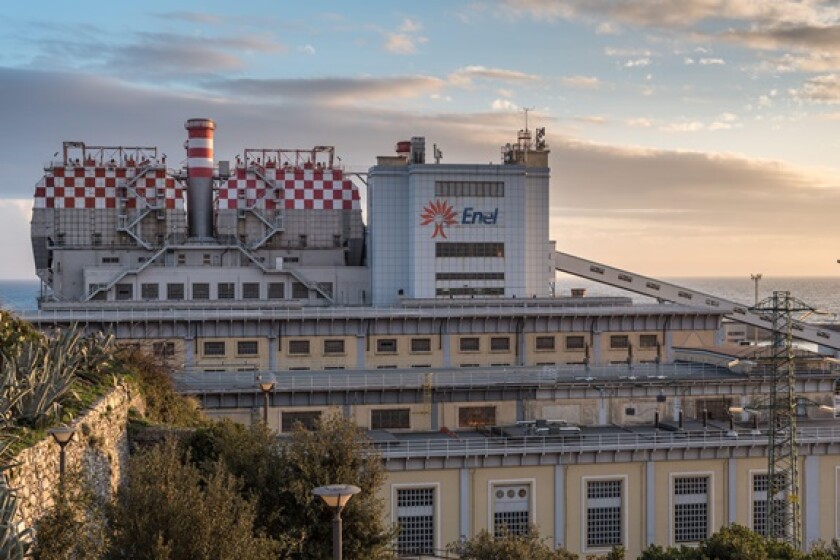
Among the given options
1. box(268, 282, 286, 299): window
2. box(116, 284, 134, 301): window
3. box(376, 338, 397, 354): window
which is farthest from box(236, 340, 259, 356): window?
box(116, 284, 134, 301): window

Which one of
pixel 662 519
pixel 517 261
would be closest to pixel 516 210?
pixel 517 261

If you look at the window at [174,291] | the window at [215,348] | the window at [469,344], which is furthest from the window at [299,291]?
the window at [469,344]

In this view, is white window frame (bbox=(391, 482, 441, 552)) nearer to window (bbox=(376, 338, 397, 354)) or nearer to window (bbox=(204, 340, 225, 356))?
window (bbox=(376, 338, 397, 354))

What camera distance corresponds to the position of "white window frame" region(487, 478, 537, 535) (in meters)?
38.9

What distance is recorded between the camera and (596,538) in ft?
131

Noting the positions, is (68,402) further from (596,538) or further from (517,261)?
(517,261)

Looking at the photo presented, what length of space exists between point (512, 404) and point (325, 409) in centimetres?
793

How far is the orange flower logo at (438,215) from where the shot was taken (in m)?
62.2

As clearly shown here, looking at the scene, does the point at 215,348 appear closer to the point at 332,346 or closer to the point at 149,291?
the point at 332,346

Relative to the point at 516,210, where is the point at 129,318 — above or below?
below

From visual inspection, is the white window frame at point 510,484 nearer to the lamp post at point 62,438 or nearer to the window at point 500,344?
the window at point 500,344

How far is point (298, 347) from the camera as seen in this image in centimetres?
5578

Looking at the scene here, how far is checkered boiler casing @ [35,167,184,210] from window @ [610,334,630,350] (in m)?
26.6

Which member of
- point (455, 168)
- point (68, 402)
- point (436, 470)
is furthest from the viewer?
point (455, 168)
